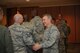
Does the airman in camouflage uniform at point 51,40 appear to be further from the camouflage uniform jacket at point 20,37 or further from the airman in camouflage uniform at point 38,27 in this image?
the airman in camouflage uniform at point 38,27

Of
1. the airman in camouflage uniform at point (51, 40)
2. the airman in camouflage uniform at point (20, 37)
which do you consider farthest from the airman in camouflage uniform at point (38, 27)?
the airman in camouflage uniform at point (20, 37)

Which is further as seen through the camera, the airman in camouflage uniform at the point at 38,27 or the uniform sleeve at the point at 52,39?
the airman in camouflage uniform at the point at 38,27

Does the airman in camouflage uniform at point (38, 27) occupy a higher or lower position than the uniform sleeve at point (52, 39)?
higher

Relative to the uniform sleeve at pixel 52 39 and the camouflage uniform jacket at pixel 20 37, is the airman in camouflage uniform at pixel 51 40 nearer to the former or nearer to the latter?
the uniform sleeve at pixel 52 39

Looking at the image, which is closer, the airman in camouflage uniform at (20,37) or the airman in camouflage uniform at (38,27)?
the airman in camouflage uniform at (20,37)

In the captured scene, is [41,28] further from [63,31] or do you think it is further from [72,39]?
[72,39]

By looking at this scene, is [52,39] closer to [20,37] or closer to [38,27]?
[20,37]

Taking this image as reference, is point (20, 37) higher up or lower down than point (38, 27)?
lower down

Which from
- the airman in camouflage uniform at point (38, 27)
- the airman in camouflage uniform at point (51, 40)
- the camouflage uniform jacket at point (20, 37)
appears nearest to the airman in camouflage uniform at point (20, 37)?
the camouflage uniform jacket at point (20, 37)

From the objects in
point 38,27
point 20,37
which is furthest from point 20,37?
point 38,27

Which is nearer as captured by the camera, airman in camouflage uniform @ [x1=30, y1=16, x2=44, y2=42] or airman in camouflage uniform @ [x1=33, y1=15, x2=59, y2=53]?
airman in camouflage uniform @ [x1=33, y1=15, x2=59, y2=53]

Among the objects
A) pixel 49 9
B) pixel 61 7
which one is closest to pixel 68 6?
pixel 61 7

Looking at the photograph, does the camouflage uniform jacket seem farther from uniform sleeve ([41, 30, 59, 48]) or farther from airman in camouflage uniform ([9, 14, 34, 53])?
uniform sleeve ([41, 30, 59, 48])

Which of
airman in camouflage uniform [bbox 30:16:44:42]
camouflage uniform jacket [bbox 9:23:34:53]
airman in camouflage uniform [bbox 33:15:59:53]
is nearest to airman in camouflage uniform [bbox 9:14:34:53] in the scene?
camouflage uniform jacket [bbox 9:23:34:53]
